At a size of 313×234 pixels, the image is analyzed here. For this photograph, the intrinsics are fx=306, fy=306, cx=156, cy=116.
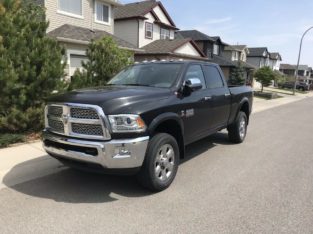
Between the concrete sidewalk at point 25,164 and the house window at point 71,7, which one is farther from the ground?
the house window at point 71,7

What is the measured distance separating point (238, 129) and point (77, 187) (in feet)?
14.5

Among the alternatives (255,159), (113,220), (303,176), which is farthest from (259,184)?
(113,220)

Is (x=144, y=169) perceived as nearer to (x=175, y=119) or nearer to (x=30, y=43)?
(x=175, y=119)

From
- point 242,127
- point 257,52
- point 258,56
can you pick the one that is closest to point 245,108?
point 242,127

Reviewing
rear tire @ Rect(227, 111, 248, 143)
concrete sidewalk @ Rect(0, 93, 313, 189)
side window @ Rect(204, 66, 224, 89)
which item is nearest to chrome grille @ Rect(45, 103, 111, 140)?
concrete sidewalk @ Rect(0, 93, 313, 189)

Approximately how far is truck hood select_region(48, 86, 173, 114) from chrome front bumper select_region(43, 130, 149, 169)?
1.36 ft

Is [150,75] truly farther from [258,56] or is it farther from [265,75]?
[258,56]

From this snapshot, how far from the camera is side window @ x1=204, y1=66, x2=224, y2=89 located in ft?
20.4

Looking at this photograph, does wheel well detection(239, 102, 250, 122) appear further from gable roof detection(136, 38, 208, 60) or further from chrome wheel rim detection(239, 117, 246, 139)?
gable roof detection(136, 38, 208, 60)

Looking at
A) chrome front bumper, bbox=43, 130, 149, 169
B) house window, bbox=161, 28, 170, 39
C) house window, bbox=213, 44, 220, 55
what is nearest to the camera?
chrome front bumper, bbox=43, 130, 149, 169

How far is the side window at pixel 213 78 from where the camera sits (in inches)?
245

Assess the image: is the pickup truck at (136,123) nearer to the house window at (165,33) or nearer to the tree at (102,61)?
the tree at (102,61)

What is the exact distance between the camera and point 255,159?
20.9 ft

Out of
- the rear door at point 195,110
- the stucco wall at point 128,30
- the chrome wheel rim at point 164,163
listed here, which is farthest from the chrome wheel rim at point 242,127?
the stucco wall at point 128,30
